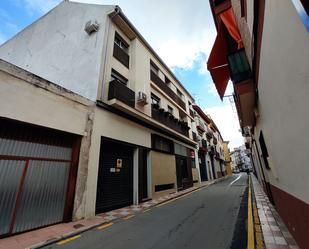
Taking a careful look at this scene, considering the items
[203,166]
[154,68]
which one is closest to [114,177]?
[154,68]

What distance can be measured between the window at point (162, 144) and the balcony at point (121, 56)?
526 centimetres

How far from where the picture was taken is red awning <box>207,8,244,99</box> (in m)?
6.84

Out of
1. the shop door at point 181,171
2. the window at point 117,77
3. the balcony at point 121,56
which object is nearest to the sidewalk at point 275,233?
the shop door at point 181,171

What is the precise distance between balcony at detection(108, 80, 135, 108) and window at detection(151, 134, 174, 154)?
3.43 m

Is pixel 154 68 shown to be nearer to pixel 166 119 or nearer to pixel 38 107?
pixel 166 119

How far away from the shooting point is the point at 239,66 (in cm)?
568

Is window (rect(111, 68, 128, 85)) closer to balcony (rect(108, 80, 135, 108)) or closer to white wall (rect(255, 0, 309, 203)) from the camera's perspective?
balcony (rect(108, 80, 135, 108))

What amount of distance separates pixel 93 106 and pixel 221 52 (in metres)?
6.38

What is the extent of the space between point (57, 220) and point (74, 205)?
62 centimetres

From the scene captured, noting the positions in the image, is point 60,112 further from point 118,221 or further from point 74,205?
point 118,221

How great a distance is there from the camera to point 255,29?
350cm

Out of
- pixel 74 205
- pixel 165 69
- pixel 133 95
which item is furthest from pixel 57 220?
pixel 165 69

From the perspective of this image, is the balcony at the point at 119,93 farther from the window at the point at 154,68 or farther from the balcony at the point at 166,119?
the window at the point at 154,68

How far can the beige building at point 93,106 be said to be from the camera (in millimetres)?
5320
